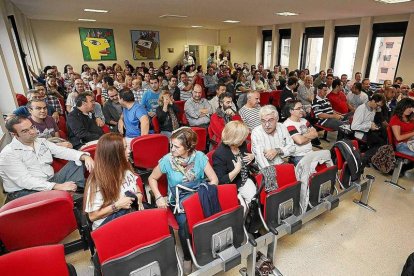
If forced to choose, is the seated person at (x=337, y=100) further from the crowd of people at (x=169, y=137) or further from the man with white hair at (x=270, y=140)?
the man with white hair at (x=270, y=140)

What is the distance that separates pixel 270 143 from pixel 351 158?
0.86 metres

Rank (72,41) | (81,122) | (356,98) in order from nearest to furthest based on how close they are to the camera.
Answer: (81,122), (356,98), (72,41)

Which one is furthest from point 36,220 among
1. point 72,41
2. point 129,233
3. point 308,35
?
point 72,41

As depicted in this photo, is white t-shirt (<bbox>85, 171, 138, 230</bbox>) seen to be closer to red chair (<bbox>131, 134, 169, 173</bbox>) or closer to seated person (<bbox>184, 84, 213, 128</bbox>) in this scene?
red chair (<bbox>131, 134, 169, 173</bbox>)

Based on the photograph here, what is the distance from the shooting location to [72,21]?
402 inches

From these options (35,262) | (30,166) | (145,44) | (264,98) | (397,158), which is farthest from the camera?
(145,44)

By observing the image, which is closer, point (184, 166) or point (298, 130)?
point (184, 166)

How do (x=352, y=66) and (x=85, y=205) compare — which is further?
(x=352, y=66)

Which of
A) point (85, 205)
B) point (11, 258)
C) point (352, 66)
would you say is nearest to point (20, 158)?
point (85, 205)

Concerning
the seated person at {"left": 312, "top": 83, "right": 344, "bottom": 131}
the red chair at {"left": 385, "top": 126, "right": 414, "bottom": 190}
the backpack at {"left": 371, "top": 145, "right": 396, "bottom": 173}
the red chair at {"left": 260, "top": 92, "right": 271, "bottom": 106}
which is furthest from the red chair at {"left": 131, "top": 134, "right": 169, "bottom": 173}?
the red chair at {"left": 260, "top": 92, "right": 271, "bottom": 106}

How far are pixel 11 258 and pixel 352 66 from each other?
9.82 metres

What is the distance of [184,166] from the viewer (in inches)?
76.4

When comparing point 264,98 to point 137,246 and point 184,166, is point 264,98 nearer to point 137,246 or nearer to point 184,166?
point 184,166

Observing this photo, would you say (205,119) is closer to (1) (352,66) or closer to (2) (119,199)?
(2) (119,199)
